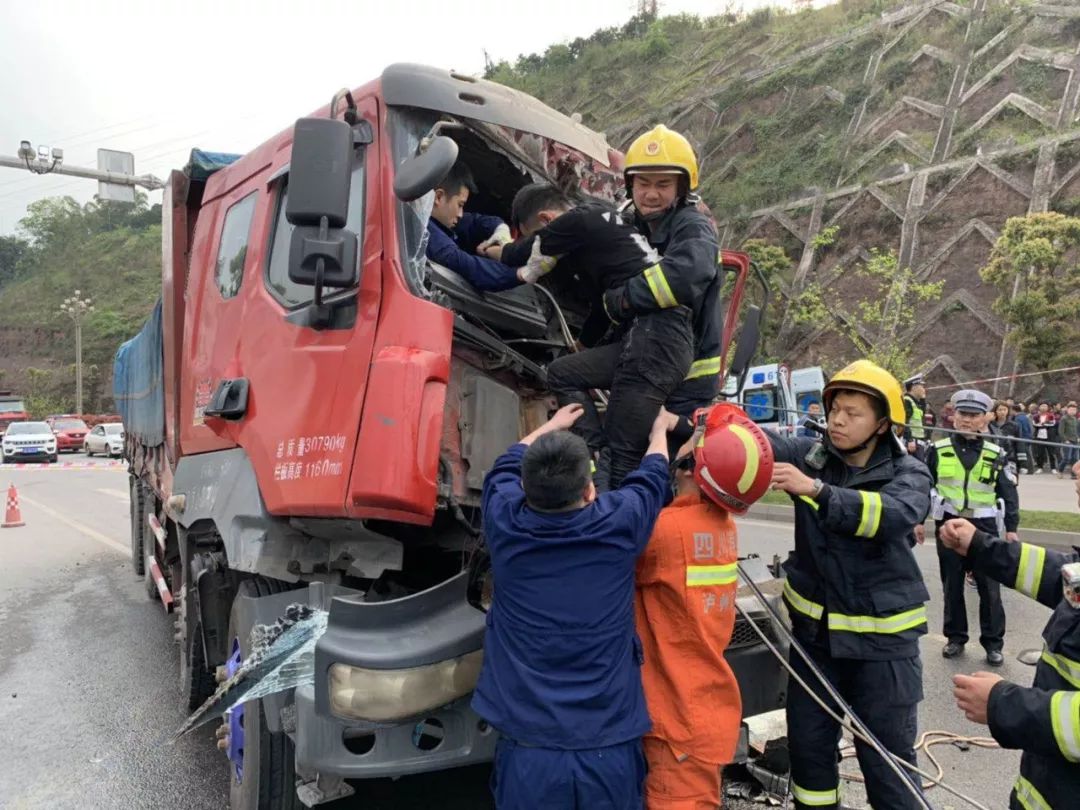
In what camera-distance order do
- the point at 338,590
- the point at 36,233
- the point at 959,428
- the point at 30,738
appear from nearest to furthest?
the point at 338,590 → the point at 30,738 → the point at 959,428 → the point at 36,233

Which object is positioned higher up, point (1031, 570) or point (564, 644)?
point (1031, 570)

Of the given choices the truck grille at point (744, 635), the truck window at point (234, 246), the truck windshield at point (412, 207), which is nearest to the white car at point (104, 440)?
the truck window at point (234, 246)

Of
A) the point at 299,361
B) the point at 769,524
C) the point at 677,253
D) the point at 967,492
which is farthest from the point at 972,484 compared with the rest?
the point at 769,524

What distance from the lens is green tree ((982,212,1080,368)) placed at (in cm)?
2200

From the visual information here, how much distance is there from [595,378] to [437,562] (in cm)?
91

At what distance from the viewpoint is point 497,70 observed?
216 ft

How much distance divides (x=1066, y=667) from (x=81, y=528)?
1225 cm

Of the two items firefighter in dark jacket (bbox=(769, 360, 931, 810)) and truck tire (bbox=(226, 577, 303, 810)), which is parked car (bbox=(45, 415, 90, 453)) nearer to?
truck tire (bbox=(226, 577, 303, 810))

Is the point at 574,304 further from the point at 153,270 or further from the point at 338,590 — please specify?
the point at 153,270

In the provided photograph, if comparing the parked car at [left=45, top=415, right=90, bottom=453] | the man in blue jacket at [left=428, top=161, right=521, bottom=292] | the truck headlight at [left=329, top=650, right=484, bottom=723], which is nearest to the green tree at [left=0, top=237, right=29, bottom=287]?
the parked car at [left=45, top=415, right=90, bottom=453]

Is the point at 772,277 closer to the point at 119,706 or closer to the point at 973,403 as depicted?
the point at 973,403

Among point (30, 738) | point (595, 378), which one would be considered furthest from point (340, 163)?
point (30, 738)

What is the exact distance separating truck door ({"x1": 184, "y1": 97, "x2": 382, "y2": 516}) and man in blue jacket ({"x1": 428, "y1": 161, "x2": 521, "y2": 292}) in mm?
262

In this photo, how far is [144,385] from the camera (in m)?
5.70
